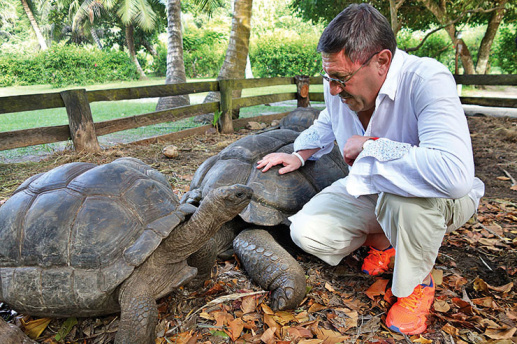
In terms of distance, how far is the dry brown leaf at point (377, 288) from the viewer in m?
2.07

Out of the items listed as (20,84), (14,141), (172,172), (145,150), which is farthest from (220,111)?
(20,84)

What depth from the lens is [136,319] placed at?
162 cm

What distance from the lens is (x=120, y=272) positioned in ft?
5.47

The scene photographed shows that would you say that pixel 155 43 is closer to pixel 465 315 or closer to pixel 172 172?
pixel 172 172

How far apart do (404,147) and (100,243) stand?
1.58m

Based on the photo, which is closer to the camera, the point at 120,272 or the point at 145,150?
the point at 120,272

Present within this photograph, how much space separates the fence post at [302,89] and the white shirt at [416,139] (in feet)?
20.9

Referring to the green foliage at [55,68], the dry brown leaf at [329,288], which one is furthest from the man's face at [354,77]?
the green foliage at [55,68]

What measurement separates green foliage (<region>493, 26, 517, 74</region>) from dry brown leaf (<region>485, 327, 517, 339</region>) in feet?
60.1

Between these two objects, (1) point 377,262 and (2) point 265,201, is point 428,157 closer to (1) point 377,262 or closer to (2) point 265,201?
(1) point 377,262

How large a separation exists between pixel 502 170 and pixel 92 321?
443 cm

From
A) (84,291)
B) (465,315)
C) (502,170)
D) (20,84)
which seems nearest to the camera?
(84,291)

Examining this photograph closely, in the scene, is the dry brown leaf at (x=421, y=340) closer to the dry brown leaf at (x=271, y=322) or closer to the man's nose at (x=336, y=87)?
the dry brown leaf at (x=271, y=322)

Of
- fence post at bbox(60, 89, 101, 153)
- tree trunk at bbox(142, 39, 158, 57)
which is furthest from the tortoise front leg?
tree trunk at bbox(142, 39, 158, 57)
